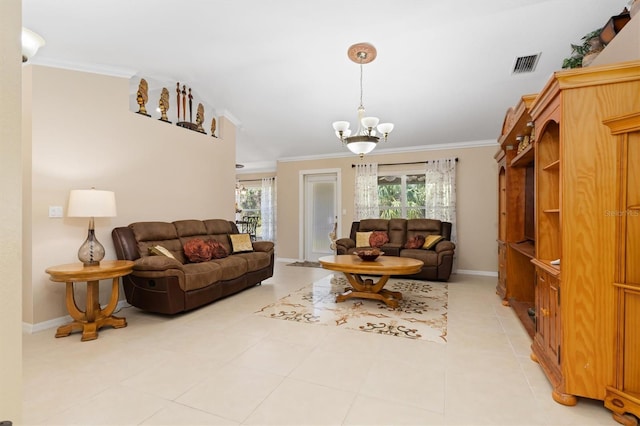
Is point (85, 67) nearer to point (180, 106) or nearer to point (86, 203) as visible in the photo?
point (180, 106)

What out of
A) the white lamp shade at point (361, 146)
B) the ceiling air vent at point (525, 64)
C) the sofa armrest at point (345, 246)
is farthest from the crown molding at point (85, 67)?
the ceiling air vent at point (525, 64)

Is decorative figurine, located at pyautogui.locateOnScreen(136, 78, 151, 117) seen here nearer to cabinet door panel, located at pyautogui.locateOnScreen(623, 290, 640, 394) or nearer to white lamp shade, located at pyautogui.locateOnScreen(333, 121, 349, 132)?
white lamp shade, located at pyautogui.locateOnScreen(333, 121, 349, 132)

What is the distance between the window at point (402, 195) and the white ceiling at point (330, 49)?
1.25 metres

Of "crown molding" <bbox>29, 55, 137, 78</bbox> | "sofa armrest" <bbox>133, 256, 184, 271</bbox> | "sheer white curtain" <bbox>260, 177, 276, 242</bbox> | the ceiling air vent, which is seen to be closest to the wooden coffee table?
"sofa armrest" <bbox>133, 256, 184, 271</bbox>

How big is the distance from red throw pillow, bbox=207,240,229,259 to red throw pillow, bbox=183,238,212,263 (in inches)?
4.3

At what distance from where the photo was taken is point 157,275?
329 centimetres

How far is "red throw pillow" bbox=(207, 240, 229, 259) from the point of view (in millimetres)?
4357

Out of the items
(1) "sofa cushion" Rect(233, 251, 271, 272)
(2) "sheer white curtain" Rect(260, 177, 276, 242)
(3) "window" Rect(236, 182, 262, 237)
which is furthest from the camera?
(3) "window" Rect(236, 182, 262, 237)

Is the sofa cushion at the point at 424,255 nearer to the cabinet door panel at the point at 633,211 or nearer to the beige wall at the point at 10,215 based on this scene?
the cabinet door panel at the point at 633,211

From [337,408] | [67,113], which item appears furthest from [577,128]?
[67,113]

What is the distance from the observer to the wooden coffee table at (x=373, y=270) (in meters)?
3.70

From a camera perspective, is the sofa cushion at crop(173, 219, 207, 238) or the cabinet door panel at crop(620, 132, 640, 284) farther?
the sofa cushion at crop(173, 219, 207, 238)

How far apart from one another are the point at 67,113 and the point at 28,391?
268 cm

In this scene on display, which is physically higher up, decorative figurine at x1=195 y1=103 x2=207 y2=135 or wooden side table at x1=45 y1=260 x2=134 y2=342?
decorative figurine at x1=195 y1=103 x2=207 y2=135
